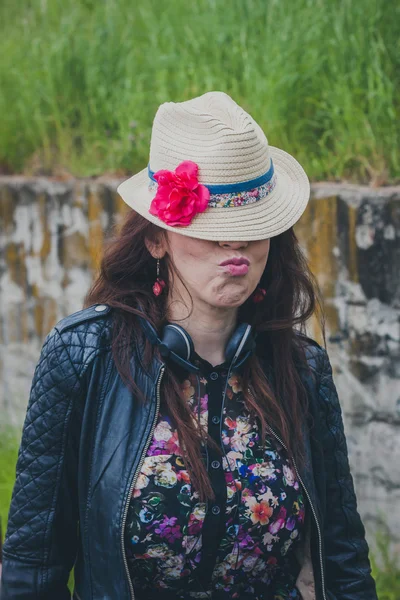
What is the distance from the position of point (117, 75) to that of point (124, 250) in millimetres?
3124

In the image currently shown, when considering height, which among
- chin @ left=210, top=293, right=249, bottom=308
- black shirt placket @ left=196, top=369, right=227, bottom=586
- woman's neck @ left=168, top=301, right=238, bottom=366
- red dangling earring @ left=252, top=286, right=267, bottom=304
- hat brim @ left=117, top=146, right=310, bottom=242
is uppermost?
hat brim @ left=117, top=146, right=310, bottom=242

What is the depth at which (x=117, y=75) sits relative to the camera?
5344mm

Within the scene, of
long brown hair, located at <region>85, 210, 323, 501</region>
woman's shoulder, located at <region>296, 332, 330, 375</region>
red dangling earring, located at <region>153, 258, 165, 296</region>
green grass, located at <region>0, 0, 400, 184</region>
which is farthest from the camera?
green grass, located at <region>0, 0, 400, 184</region>

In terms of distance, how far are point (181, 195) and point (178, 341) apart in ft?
1.22

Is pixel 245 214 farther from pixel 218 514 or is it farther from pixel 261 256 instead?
pixel 218 514

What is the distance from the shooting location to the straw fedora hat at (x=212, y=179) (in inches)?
88.0

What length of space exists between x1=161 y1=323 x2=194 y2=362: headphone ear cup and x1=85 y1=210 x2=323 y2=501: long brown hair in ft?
0.16

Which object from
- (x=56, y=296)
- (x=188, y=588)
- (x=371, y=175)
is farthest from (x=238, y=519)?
(x=56, y=296)

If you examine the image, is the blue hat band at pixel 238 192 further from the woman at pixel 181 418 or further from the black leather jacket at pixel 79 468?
the black leather jacket at pixel 79 468

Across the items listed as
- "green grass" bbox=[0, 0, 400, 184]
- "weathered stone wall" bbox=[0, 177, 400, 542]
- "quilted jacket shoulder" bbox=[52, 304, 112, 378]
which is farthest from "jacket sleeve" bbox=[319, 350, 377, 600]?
"green grass" bbox=[0, 0, 400, 184]

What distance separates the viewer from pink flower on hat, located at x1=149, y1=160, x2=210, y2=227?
7.23 ft

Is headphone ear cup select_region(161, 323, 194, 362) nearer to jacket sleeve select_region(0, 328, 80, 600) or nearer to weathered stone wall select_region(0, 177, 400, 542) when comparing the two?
jacket sleeve select_region(0, 328, 80, 600)

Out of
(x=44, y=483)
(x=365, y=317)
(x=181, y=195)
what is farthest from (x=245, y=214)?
(x=365, y=317)

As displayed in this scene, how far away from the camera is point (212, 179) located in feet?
7.40
